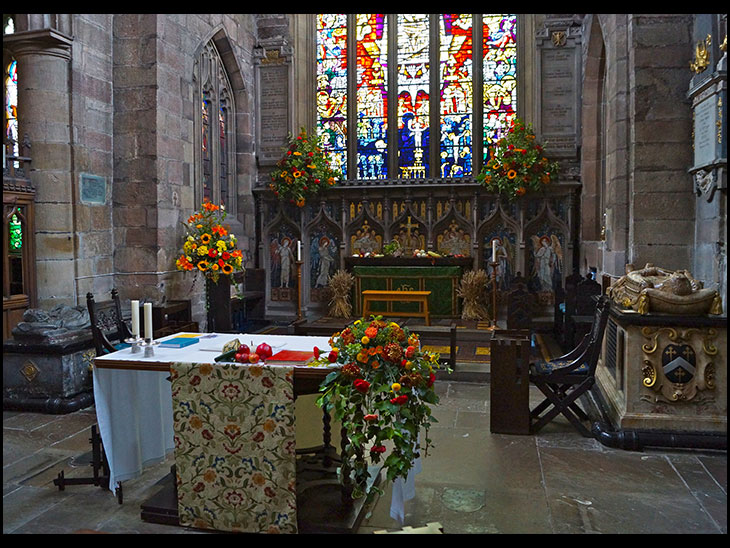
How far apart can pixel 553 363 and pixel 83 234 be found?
5.42 m

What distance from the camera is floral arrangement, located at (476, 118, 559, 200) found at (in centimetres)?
1027

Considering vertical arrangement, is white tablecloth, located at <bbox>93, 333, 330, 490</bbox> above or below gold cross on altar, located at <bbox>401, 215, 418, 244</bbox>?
below

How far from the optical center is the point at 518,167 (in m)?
10.3

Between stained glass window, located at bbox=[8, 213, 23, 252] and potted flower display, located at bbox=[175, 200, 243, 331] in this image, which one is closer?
stained glass window, located at bbox=[8, 213, 23, 252]

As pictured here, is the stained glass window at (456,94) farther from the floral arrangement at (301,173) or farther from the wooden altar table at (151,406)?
the wooden altar table at (151,406)

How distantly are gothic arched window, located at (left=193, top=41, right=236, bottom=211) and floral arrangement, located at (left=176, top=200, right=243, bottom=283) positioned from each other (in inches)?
54.7

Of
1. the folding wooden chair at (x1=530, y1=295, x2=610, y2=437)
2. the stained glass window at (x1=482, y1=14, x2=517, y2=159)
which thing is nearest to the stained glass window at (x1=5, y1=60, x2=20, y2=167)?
the folding wooden chair at (x1=530, y1=295, x2=610, y2=437)

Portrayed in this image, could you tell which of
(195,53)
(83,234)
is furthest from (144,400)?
(195,53)

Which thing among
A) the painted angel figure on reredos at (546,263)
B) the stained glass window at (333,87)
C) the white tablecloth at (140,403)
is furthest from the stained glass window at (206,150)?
the white tablecloth at (140,403)

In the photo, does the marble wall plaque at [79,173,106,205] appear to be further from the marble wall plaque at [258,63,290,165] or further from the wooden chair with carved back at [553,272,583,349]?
the wooden chair with carved back at [553,272,583,349]

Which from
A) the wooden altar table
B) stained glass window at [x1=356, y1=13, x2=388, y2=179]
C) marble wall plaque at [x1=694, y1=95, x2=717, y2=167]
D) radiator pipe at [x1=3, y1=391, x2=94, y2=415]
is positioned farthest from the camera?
stained glass window at [x1=356, y1=13, x2=388, y2=179]

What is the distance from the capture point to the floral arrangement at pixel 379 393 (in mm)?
3221

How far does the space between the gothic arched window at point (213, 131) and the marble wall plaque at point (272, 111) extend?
61cm

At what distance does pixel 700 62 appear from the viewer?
5895 millimetres
